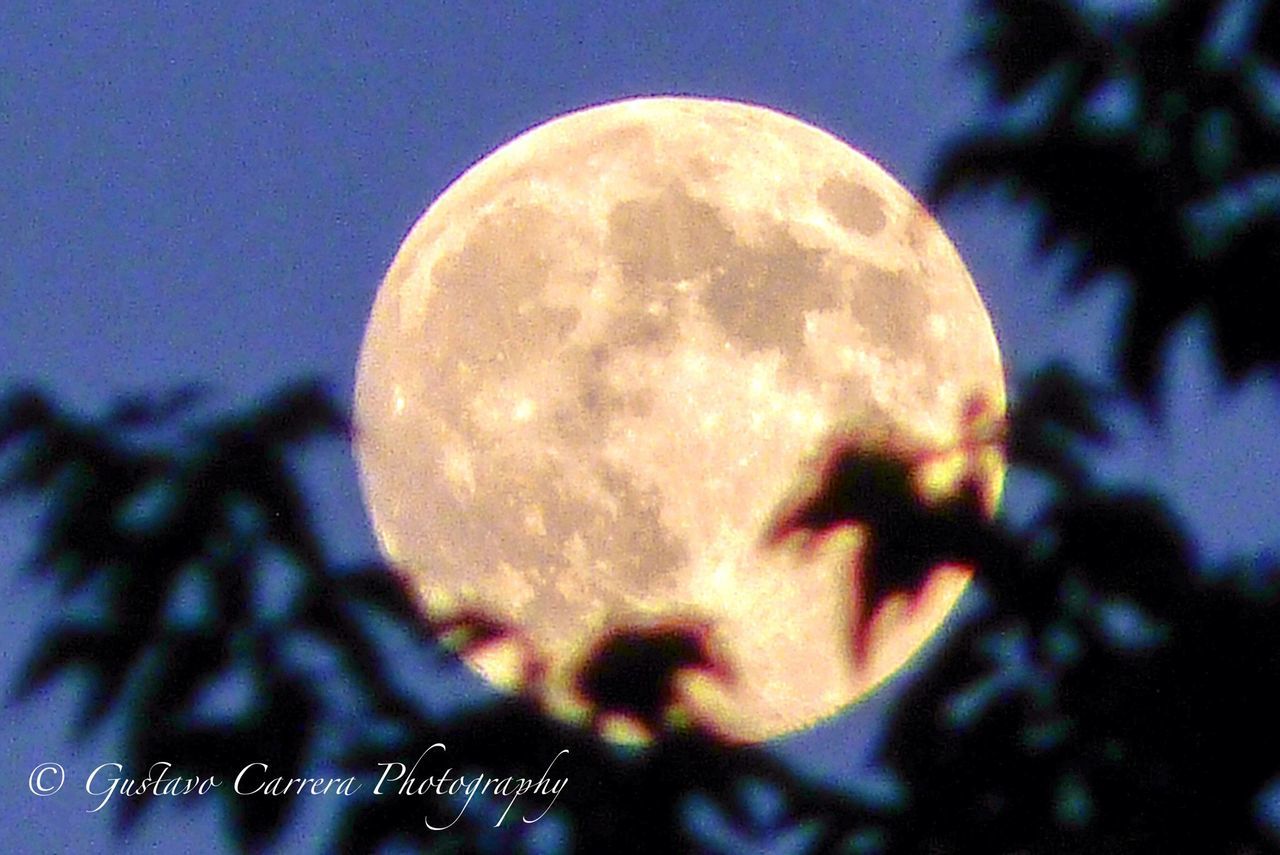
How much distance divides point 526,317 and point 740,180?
1.31 metres

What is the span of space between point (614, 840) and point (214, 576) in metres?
1.66

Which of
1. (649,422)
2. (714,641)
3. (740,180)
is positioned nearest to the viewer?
(714,641)

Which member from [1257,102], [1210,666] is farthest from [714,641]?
[1257,102]

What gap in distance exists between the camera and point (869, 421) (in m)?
6.18

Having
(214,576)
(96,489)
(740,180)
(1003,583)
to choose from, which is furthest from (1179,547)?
(740,180)

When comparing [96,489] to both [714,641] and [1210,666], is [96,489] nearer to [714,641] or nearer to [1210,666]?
[714,641]

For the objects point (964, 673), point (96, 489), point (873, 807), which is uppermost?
point (96, 489)

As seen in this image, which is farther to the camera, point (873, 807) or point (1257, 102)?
point (873, 807)

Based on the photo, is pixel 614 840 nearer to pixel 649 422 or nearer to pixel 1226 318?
pixel 649 422

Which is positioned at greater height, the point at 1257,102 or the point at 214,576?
the point at 1257,102

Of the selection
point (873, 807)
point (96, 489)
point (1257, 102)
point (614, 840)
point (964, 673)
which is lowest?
point (614, 840)

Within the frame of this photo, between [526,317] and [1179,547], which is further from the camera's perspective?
[526,317]

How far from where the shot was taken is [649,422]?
20.0 ft

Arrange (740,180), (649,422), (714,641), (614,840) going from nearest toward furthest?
(614,840) → (714,641) → (649,422) → (740,180)
